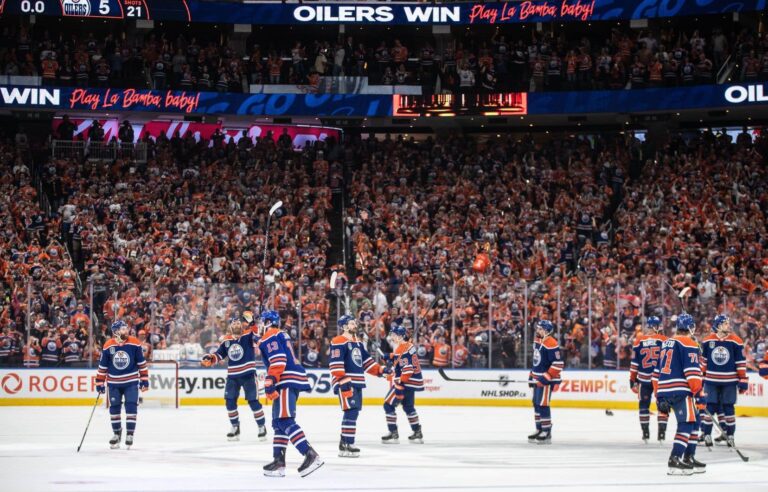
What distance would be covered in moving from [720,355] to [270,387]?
7.05m

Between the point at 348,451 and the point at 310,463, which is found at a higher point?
the point at 310,463

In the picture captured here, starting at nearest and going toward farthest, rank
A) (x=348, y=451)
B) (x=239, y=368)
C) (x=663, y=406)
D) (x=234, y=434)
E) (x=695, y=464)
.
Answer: (x=695, y=464), (x=348, y=451), (x=663, y=406), (x=239, y=368), (x=234, y=434)

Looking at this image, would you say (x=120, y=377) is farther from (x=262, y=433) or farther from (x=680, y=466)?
(x=680, y=466)

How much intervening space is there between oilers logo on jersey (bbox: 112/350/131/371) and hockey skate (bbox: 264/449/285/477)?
3758mm

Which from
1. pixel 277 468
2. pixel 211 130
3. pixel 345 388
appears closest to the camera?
pixel 277 468

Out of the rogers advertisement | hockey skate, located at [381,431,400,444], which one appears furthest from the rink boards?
the rogers advertisement

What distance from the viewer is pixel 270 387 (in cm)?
1375

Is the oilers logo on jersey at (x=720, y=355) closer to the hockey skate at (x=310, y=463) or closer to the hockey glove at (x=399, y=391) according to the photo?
the hockey glove at (x=399, y=391)

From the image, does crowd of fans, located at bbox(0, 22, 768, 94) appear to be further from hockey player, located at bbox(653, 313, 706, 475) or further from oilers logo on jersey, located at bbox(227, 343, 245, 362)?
hockey player, located at bbox(653, 313, 706, 475)

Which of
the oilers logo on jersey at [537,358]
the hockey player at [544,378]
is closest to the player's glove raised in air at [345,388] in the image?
the hockey player at [544,378]

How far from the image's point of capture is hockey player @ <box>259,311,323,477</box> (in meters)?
13.8

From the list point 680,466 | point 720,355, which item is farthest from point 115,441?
point 720,355

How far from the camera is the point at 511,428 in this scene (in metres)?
21.2

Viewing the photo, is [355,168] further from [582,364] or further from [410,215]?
[582,364]
